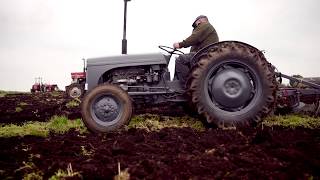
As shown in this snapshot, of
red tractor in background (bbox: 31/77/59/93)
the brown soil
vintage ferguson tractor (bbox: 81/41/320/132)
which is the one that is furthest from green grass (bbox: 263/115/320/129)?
red tractor in background (bbox: 31/77/59/93)

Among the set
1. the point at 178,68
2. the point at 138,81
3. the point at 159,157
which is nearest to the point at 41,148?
the point at 159,157

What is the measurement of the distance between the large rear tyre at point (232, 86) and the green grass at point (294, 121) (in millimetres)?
Answer: 629

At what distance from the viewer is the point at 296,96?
7.34m

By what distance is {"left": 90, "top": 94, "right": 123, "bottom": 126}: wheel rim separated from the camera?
607cm

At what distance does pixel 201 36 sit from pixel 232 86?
45.5 inches

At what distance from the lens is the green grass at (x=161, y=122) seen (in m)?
6.38

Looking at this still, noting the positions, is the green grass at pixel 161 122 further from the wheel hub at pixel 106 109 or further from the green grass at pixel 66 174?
the green grass at pixel 66 174

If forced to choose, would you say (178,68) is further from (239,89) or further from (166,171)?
(166,171)

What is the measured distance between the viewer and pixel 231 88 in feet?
19.5

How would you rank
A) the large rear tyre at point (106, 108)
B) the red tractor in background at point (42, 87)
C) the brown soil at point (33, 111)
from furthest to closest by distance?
1. the red tractor in background at point (42, 87)
2. the brown soil at point (33, 111)
3. the large rear tyre at point (106, 108)

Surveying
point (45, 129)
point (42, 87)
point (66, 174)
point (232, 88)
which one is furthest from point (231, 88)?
point (42, 87)

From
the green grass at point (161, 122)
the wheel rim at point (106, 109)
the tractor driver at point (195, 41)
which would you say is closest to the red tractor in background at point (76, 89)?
the green grass at point (161, 122)

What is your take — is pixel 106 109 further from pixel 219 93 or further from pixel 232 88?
pixel 232 88

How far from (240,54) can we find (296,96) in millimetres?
2101
